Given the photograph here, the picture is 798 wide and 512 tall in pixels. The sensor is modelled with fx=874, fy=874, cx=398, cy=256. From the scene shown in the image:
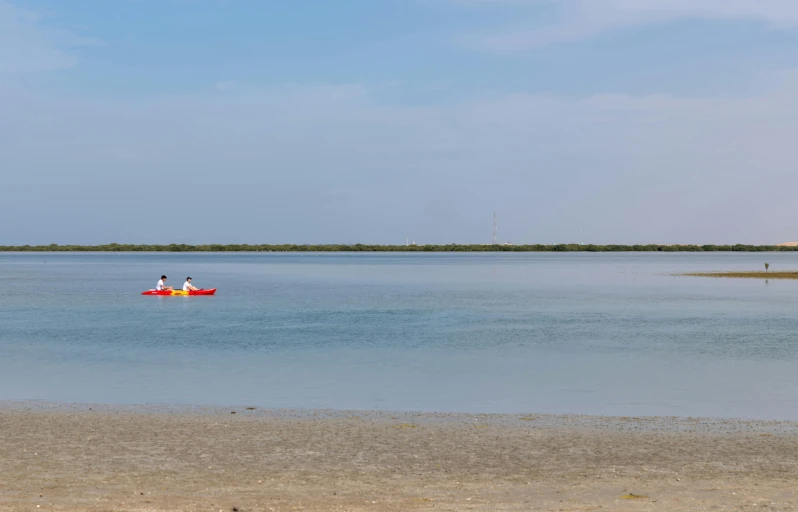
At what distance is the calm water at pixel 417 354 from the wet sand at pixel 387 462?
248cm

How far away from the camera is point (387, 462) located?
12062 mm

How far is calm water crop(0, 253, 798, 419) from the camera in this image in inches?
770

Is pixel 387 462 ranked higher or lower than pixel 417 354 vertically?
higher

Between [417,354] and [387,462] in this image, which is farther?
[417,354]

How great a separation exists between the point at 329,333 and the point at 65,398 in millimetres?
16827

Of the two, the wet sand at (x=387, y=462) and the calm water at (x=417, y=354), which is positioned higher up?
the wet sand at (x=387, y=462)

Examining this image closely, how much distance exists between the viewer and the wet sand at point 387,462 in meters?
9.83

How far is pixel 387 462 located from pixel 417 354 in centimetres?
1632

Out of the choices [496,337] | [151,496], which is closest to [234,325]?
[496,337]

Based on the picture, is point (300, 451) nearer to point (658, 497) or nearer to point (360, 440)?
point (360, 440)

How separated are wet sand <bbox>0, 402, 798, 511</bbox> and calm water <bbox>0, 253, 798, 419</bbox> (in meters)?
2.48

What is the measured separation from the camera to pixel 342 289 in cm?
7181

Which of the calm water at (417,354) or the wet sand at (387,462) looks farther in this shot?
the calm water at (417,354)

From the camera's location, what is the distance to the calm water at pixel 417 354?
1956 centimetres
